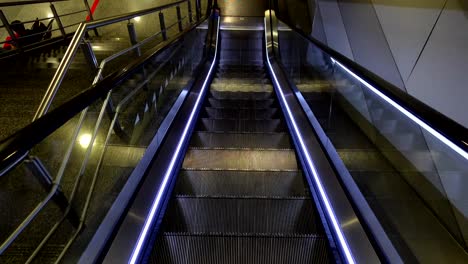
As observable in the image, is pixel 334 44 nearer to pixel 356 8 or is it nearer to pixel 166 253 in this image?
pixel 356 8

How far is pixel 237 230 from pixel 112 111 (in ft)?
4.08

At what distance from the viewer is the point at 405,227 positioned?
5.41ft

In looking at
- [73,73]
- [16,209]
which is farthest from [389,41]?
[73,73]

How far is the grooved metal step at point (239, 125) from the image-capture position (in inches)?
142

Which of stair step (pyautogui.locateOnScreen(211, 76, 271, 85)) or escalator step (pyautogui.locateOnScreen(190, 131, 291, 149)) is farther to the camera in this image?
stair step (pyautogui.locateOnScreen(211, 76, 271, 85))

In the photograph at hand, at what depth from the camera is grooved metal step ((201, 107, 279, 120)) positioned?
4.03 m

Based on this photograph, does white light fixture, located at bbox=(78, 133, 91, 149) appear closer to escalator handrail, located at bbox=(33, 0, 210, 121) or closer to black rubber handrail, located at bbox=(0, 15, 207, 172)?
escalator handrail, located at bbox=(33, 0, 210, 121)

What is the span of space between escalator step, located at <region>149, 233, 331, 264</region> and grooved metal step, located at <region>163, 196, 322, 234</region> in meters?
0.29

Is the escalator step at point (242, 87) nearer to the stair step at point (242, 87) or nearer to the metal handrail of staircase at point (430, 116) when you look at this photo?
the stair step at point (242, 87)

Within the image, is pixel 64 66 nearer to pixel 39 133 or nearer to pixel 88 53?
pixel 88 53

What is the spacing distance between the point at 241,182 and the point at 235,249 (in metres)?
0.76

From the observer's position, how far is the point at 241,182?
2.50m

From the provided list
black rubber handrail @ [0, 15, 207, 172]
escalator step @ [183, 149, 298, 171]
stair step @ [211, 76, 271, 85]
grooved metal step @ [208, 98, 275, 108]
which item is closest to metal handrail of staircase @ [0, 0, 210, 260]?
black rubber handrail @ [0, 15, 207, 172]

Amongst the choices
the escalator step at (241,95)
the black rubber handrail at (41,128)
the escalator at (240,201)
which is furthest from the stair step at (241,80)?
the black rubber handrail at (41,128)
